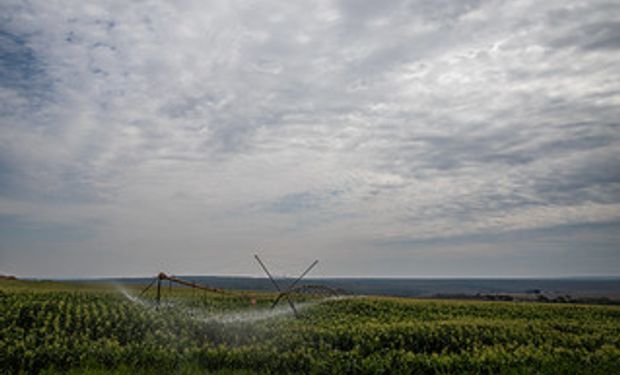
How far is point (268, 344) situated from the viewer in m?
18.4

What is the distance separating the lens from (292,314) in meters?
29.4

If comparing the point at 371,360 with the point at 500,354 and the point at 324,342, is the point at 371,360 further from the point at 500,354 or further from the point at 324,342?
the point at 500,354

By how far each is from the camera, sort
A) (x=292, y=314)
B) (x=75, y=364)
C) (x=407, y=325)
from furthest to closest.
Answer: (x=292, y=314) < (x=407, y=325) < (x=75, y=364)

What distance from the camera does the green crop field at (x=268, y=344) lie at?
15.6 m

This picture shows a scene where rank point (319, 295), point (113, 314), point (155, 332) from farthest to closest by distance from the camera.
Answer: point (319, 295), point (113, 314), point (155, 332)

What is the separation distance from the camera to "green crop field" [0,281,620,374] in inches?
613

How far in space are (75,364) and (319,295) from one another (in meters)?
27.5

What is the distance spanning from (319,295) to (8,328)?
86.4 ft

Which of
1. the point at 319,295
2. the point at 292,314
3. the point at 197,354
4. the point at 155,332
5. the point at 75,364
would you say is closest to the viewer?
the point at 75,364

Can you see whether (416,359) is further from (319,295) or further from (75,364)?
(319,295)

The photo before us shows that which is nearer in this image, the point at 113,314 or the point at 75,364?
the point at 75,364

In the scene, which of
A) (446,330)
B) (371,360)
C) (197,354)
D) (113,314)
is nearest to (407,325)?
(446,330)

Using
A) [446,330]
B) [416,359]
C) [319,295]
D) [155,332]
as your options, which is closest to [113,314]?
[155,332]

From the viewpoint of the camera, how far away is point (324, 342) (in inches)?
783
